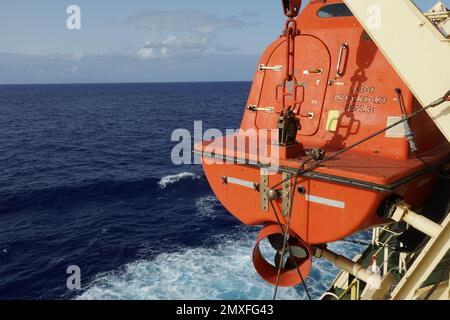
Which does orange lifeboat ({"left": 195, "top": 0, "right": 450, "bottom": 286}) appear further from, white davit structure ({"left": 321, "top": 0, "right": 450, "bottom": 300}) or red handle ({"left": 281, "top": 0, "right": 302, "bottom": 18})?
white davit structure ({"left": 321, "top": 0, "right": 450, "bottom": 300})

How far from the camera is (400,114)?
16.2ft

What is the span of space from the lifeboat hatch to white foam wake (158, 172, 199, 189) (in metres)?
21.0

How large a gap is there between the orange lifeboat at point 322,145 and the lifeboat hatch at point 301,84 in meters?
0.02

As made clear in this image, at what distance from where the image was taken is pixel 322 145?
18.4ft

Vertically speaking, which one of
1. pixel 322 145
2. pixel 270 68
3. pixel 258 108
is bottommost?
pixel 322 145

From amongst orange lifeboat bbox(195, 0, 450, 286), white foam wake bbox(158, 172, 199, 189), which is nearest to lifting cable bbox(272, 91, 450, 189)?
orange lifeboat bbox(195, 0, 450, 286)

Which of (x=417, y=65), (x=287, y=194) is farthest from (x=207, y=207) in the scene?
(x=417, y=65)

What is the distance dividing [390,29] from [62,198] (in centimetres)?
2382

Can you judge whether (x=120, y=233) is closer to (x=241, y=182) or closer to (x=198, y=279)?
(x=198, y=279)

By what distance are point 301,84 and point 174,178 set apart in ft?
76.3

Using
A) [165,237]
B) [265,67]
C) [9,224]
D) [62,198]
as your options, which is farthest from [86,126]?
[265,67]

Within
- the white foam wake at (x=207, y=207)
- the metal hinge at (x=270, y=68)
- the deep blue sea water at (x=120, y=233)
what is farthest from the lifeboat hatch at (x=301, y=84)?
the white foam wake at (x=207, y=207)

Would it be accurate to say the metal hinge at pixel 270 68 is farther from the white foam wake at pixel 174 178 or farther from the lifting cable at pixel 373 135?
the white foam wake at pixel 174 178
